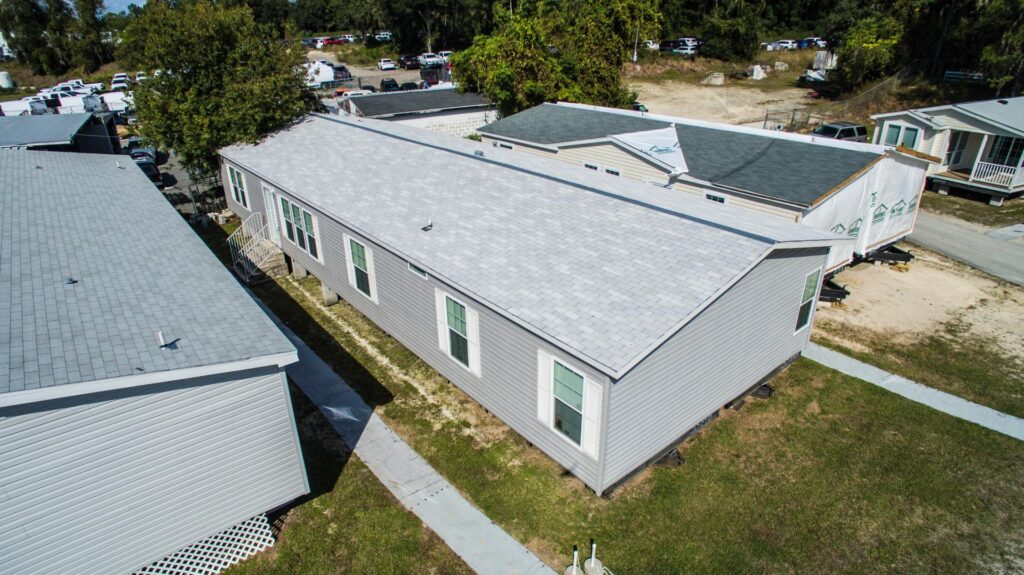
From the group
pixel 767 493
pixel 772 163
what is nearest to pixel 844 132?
pixel 772 163

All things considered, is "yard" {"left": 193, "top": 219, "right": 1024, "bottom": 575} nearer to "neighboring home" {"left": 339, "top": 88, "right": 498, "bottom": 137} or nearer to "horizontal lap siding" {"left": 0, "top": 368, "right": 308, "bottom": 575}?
"horizontal lap siding" {"left": 0, "top": 368, "right": 308, "bottom": 575}

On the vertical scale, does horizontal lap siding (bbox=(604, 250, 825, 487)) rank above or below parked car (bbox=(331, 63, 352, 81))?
below

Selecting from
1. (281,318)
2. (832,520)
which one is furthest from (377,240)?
(832,520)

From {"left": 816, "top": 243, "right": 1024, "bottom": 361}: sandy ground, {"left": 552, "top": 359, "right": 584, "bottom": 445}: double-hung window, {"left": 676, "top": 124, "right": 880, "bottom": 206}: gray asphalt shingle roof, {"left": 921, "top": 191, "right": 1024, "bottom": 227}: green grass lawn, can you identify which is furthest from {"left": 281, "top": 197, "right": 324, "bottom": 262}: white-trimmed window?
{"left": 921, "top": 191, "right": 1024, "bottom": 227}: green grass lawn

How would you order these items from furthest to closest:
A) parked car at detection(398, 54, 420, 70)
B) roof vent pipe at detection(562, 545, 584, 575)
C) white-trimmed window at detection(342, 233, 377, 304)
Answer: parked car at detection(398, 54, 420, 70), white-trimmed window at detection(342, 233, 377, 304), roof vent pipe at detection(562, 545, 584, 575)

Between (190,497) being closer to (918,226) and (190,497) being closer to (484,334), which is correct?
(484,334)

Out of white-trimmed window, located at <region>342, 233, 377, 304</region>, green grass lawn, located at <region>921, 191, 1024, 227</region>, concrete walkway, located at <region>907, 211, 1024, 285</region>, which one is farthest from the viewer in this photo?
green grass lawn, located at <region>921, 191, 1024, 227</region>
